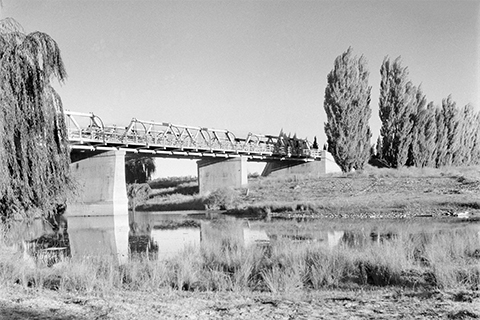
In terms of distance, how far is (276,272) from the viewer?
32.6 feet

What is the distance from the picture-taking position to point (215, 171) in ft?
185

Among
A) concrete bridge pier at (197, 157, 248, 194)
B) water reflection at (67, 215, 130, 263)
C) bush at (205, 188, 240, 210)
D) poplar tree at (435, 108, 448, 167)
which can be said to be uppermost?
poplar tree at (435, 108, 448, 167)

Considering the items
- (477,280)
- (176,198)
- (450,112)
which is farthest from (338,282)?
(450,112)

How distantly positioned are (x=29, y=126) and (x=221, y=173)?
45.7 meters

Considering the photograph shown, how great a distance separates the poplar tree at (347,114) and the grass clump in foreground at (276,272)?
4425cm

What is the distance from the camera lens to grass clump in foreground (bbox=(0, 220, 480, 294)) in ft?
30.6

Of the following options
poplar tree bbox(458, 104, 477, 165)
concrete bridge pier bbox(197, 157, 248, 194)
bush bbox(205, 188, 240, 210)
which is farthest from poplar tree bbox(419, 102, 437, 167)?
bush bbox(205, 188, 240, 210)

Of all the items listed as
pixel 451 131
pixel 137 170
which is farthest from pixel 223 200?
pixel 137 170

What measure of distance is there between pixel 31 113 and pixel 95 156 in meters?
34.2

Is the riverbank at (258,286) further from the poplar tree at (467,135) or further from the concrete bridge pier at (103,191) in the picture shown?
the poplar tree at (467,135)

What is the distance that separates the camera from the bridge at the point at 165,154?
41594mm

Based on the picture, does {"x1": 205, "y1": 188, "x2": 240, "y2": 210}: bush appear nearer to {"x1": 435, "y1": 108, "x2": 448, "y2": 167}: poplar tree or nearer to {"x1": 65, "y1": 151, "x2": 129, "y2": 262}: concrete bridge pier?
{"x1": 65, "y1": 151, "x2": 129, "y2": 262}: concrete bridge pier

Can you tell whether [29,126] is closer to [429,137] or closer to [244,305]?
[244,305]

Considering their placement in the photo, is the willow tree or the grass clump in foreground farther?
the willow tree
